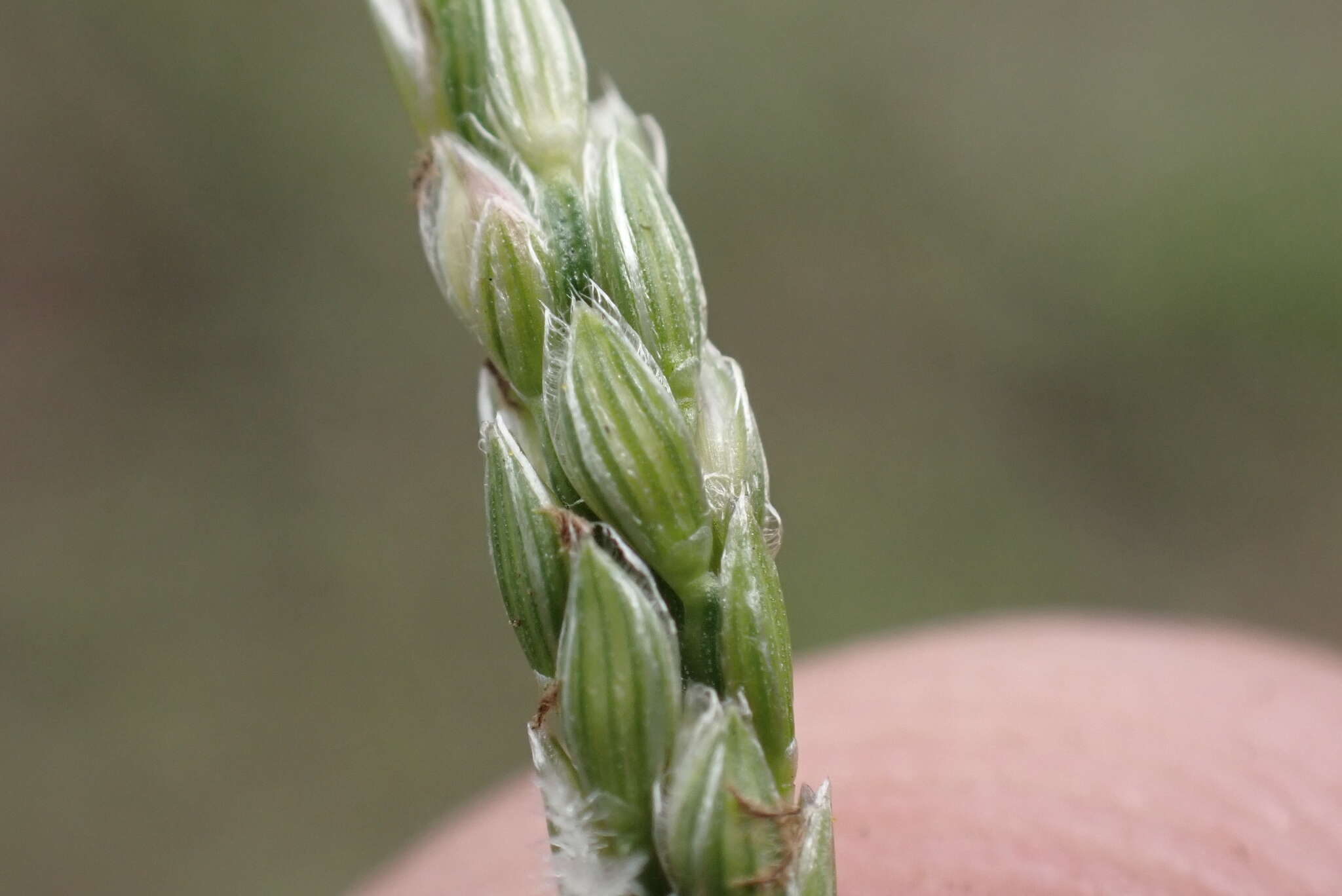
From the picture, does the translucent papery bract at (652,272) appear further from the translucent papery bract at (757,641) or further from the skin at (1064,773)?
the skin at (1064,773)

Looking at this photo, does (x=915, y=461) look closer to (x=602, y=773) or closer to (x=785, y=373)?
(x=785, y=373)

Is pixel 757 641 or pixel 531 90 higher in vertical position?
pixel 531 90

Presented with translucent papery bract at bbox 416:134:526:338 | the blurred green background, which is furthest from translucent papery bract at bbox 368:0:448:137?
the blurred green background

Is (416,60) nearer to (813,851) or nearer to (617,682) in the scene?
(617,682)

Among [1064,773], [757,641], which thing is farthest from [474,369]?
[757,641]

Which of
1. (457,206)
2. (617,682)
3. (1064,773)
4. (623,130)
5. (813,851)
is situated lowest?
(1064,773)

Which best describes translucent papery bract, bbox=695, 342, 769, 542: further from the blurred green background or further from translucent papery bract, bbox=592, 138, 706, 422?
the blurred green background
